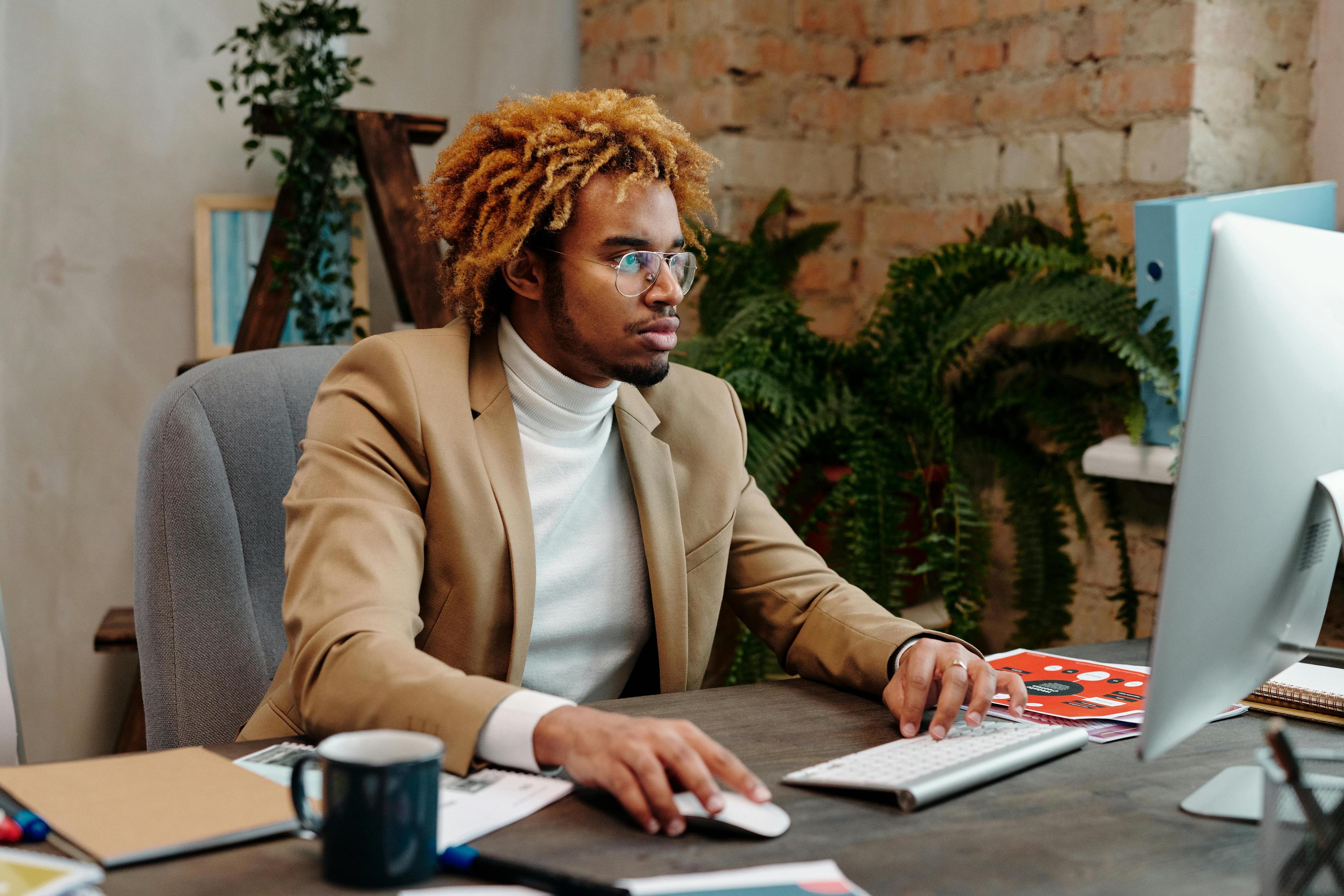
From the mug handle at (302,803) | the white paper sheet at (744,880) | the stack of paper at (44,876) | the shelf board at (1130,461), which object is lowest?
the white paper sheet at (744,880)

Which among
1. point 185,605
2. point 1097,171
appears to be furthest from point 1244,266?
point 1097,171

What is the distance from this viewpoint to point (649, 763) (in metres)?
0.88

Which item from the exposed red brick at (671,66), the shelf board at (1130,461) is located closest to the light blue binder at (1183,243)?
the shelf board at (1130,461)

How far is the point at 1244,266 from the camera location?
0.82 meters

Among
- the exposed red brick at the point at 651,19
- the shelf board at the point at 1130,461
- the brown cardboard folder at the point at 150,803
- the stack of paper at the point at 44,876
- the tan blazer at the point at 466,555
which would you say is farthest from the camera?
the exposed red brick at the point at 651,19

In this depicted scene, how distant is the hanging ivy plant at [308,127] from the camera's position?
7.61ft

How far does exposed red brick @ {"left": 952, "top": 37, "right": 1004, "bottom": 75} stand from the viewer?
8.33ft

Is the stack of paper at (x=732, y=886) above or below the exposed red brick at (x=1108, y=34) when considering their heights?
below

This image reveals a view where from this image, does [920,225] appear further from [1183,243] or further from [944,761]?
[944,761]

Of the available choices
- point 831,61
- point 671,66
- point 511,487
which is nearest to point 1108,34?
point 831,61

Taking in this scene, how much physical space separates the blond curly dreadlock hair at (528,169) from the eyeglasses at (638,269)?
0.24 ft

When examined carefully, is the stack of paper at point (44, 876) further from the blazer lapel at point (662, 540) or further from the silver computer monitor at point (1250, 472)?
the blazer lapel at point (662, 540)

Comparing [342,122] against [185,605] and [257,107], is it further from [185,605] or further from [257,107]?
[185,605]

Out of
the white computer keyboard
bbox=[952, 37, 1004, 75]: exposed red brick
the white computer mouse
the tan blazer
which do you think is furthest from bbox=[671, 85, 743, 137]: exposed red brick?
the white computer mouse
